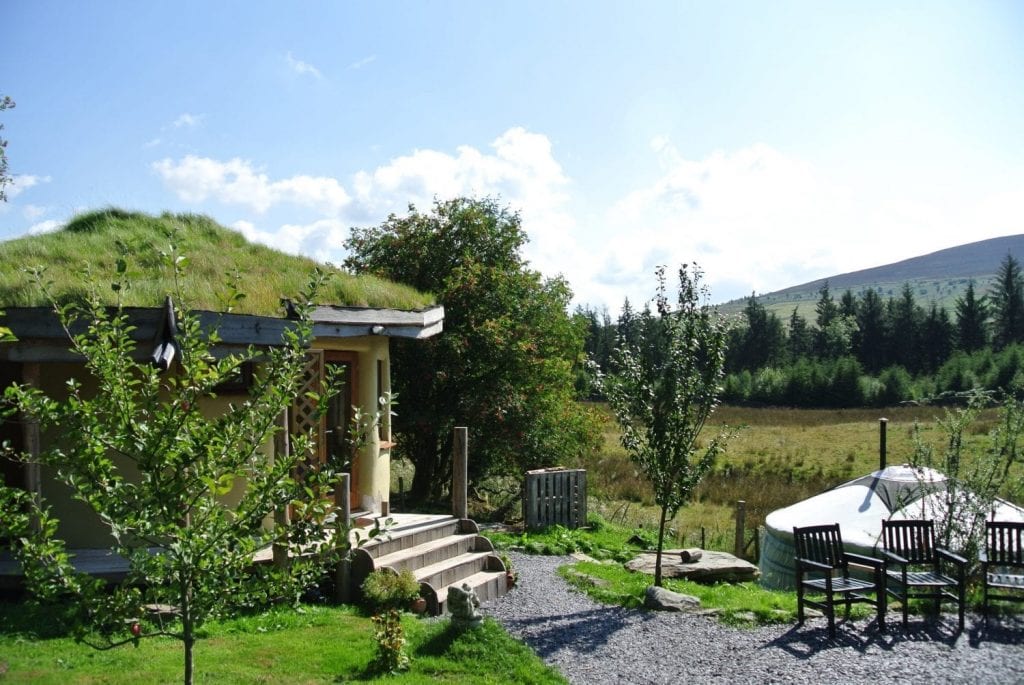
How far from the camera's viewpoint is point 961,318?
233ft

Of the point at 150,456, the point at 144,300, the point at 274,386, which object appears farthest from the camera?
the point at 144,300

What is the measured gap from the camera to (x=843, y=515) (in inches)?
595

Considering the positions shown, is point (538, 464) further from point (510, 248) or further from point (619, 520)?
point (510, 248)

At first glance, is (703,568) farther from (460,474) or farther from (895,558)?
(460,474)

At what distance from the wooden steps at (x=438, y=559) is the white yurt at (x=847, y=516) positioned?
248 inches

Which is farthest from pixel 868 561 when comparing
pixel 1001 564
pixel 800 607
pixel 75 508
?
pixel 75 508

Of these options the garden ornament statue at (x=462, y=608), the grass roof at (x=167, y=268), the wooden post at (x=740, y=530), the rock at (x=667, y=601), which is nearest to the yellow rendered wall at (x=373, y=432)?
the grass roof at (x=167, y=268)

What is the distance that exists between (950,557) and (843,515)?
646cm

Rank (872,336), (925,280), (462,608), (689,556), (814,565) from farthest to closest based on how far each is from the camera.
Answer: (925,280) → (872,336) → (689,556) → (814,565) → (462,608)

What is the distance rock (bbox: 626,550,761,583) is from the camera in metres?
12.0

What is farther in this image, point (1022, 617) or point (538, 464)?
point (538, 464)

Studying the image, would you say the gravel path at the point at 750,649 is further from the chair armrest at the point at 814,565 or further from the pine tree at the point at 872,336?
the pine tree at the point at 872,336

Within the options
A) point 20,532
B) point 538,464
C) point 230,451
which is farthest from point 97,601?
point 538,464

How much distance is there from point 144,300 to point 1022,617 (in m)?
10.7
